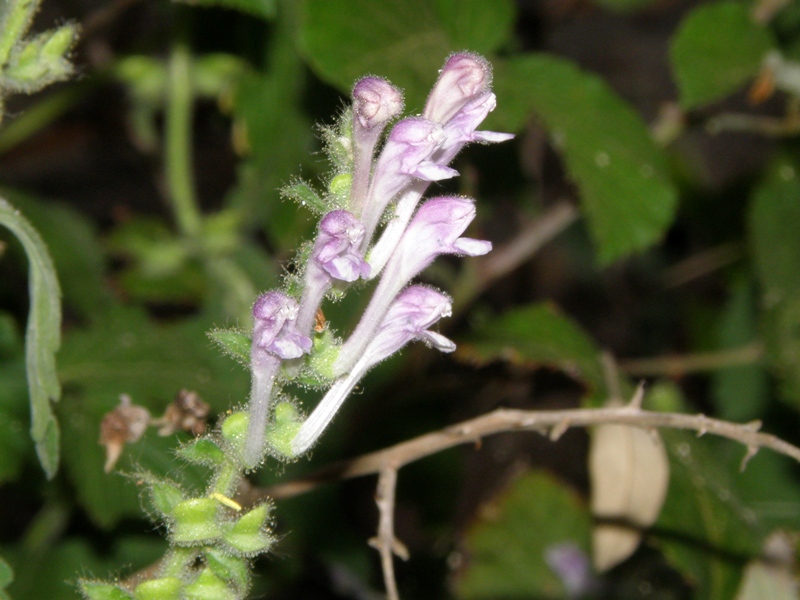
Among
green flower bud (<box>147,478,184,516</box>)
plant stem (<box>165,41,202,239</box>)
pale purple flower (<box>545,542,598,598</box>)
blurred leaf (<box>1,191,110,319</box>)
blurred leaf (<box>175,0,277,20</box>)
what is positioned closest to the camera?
green flower bud (<box>147,478,184,516</box>)

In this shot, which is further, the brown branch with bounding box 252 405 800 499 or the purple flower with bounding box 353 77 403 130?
the brown branch with bounding box 252 405 800 499

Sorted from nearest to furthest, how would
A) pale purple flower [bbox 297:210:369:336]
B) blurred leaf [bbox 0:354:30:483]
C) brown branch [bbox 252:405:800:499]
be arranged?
pale purple flower [bbox 297:210:369:336] < brown branch [bbox 252:405:800:499] < blurred leaf [bbox 0:354:30:483]

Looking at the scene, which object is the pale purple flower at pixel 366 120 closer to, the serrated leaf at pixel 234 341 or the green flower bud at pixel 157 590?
the serrated leaf at pixel 234 341

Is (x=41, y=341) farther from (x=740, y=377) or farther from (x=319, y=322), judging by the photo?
(x=740, y=377)

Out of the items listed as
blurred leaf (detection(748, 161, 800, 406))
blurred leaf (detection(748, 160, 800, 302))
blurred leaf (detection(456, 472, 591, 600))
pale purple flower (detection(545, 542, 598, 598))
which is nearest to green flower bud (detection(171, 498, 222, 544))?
blurred leaf (detection(748, 161, 800, 406))

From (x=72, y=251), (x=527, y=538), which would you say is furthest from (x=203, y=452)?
(x=527, y=538)

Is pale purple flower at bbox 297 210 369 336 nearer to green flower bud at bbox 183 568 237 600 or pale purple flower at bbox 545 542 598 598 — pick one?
green flower bud at bbox 183 568 237 600
